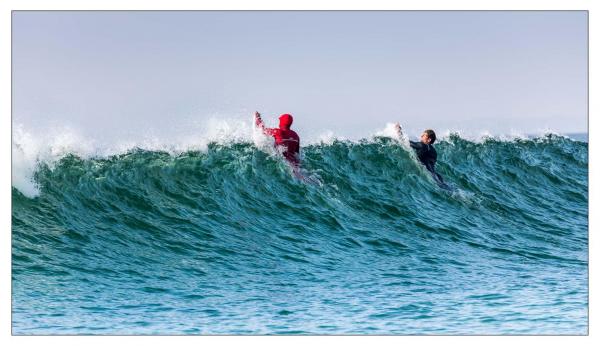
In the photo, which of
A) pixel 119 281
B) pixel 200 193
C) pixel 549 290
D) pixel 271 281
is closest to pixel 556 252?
pixel 549 290

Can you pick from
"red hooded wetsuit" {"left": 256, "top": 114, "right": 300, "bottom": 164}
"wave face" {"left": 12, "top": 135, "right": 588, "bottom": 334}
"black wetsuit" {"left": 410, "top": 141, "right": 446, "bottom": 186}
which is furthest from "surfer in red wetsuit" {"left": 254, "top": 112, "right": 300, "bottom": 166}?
"black wetsuit" {"left": 410, "top": 141, "right": 446, "bottom": 186}

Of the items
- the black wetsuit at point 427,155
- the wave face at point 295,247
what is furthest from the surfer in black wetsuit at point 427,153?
the wave face at point 295,247

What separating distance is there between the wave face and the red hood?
0.68 m

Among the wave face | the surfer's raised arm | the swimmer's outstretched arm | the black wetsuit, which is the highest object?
the surfer's raised arm

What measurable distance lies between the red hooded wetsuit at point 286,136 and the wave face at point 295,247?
0.31 m

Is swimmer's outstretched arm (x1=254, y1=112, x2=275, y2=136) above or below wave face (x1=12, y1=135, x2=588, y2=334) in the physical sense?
above

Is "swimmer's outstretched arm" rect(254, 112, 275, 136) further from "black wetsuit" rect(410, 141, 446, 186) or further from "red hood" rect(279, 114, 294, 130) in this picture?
"black wetsuit" rect(410, 141, 446, 186)

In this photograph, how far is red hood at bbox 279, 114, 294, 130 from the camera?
38.4ft

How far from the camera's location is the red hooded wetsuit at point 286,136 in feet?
38.5

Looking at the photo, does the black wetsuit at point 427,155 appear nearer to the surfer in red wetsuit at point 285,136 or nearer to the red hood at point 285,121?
the surfer in red wetsuit at point 285,136

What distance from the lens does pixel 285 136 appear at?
1191cm

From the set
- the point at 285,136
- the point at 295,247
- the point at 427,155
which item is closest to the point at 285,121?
the point at 285,136

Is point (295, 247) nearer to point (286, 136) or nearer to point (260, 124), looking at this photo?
point (286, 136)

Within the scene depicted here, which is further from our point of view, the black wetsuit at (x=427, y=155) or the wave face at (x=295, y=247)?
the black wetsuit at (x=427, y=155)
